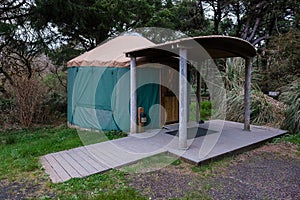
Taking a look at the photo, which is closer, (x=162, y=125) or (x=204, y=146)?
(x=204, y=146)

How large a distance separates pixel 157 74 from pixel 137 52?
1.19 meters

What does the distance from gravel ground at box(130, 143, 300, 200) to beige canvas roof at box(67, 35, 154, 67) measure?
3088 mm

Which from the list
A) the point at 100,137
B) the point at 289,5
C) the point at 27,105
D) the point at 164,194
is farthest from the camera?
the point at 289,5

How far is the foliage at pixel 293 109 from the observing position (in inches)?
223

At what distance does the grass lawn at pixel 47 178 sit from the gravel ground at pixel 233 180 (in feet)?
0.41

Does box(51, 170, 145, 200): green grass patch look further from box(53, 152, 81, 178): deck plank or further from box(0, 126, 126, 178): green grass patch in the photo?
box(0, 126, 126, 178): green grass patch

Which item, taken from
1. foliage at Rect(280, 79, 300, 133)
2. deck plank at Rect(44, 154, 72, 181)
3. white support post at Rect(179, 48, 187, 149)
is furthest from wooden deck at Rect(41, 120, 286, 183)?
white support post at Rect(179, 48, 187, 149)

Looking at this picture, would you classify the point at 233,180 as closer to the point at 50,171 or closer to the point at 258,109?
the point at 50,171

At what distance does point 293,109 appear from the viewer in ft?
18.9

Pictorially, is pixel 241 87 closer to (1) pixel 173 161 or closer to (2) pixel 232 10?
(1) pixel 173 161

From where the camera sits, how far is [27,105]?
6652mm

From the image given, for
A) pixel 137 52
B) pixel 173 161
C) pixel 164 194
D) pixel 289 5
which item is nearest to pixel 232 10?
pixel 289 5

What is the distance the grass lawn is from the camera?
9.24 ft

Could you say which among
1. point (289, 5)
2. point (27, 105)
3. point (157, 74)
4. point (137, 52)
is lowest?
point (27, 105)
